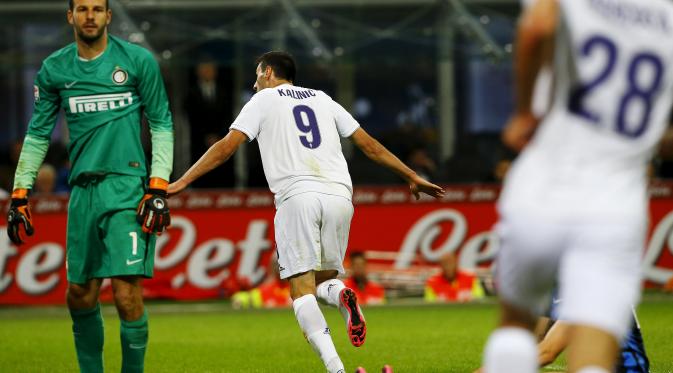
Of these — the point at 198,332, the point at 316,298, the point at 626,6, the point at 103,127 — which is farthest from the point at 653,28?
the point at 198,332

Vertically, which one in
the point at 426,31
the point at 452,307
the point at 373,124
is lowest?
the point at 452,307

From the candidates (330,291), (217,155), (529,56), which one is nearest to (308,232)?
(330,291)

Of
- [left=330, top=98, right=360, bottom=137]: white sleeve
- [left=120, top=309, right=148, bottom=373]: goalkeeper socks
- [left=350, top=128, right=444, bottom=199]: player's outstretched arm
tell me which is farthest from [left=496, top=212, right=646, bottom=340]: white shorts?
[left=330, top=98, right=360, bottom=137]: white sleeve

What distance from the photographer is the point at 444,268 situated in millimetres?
18156

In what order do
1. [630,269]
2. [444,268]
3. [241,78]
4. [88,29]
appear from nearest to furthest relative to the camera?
[630,269] → [88,29] → [444,268] → [241,78]

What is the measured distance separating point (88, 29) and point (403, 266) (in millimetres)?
11400

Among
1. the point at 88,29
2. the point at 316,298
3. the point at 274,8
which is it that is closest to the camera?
the point at 88,29

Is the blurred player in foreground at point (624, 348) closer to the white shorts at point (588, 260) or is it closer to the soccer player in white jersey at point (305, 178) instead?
the soccer player in white jersey at point (305, 178)

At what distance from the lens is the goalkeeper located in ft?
24.9

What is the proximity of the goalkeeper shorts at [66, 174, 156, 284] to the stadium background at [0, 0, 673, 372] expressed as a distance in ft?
15.5

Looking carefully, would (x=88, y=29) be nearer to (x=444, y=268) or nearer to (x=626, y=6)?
(x=626, y=6)

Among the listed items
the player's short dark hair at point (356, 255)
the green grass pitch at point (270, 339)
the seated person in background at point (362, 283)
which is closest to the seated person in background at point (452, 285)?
the seated person in background at point (362, 283)

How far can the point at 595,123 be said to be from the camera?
176 inches

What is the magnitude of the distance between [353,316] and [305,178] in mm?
951
